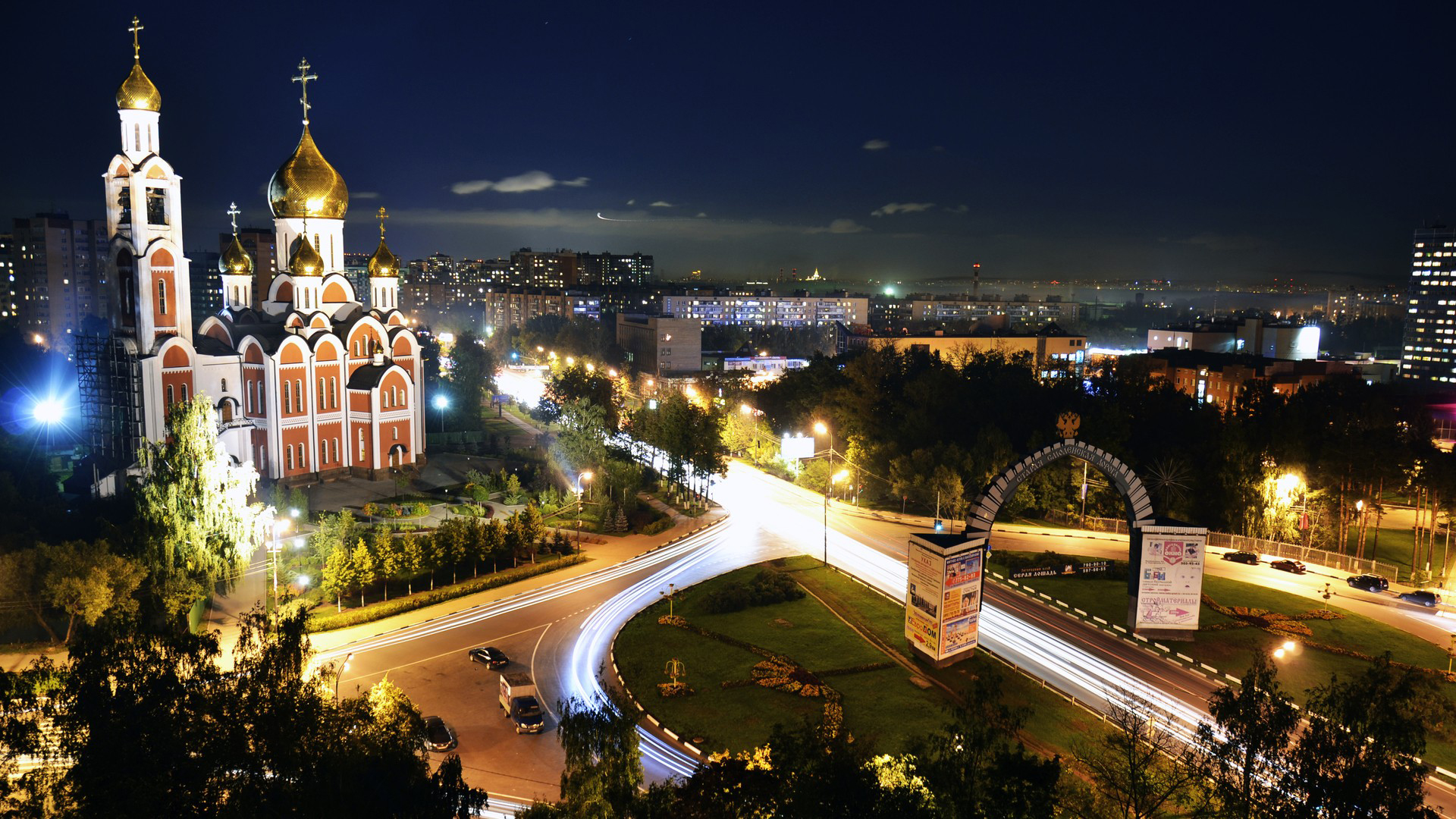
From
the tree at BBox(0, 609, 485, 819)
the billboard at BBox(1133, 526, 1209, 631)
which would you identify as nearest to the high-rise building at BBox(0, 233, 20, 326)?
the tree at BBox(0, 609, 485, 819)

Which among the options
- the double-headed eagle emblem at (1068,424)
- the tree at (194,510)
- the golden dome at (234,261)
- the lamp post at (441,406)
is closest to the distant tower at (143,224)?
the golden dome at (234,261)

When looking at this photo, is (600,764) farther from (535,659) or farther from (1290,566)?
(1290,566)

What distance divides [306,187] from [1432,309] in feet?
370

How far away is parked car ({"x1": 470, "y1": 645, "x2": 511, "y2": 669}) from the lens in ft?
81.9

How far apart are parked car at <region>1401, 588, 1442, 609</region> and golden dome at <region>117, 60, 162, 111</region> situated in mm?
50650

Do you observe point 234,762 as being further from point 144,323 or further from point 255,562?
point 144,323

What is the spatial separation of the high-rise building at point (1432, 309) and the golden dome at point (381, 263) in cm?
10133

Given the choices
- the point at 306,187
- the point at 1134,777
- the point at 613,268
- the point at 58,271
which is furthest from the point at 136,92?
the point at 613,268

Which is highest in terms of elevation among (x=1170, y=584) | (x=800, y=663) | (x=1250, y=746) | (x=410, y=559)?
(x=1250, y=746)

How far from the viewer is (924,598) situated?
25469 millimetres

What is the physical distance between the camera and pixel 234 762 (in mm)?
12422

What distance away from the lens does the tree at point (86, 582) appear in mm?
24141

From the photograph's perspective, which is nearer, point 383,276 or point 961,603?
point 961,603

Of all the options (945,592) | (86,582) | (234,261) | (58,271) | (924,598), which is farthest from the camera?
(58,271)
